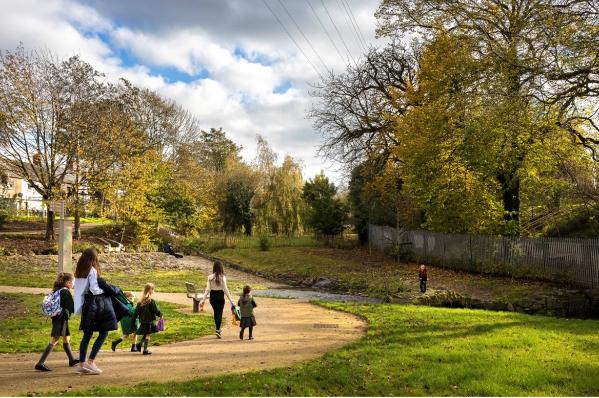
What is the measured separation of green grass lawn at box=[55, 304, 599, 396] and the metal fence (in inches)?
420

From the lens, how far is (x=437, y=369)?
846 centimetres

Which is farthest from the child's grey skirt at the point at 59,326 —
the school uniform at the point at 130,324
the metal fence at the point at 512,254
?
the metal fence at the point at 512,254

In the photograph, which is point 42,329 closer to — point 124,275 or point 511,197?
point 124,275

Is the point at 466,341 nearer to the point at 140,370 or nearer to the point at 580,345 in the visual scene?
the point at 580,345

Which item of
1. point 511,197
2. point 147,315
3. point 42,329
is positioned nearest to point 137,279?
point 42,329

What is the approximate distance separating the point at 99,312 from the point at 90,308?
0.15 meters

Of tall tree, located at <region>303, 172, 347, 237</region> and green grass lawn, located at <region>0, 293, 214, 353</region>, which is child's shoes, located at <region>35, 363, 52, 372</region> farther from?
tall tree, located at <region>303, 172, 347, 237</region>

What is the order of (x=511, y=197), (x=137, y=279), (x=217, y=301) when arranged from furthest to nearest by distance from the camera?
(x=511, y=197) → (x=137, y=279) → (x=217, y=301)

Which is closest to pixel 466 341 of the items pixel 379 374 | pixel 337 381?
pixel 379 374

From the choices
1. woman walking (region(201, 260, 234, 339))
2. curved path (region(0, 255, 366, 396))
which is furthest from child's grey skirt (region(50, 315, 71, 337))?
woman walking (region(201, 260, 234, 339))

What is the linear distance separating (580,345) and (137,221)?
1252 inches

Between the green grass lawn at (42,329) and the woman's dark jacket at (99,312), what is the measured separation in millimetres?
2461

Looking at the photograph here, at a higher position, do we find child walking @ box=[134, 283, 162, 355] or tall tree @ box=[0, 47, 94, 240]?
tall tree @ box=[0, 47, 94, 240]

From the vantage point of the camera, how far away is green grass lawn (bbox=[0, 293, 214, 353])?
391 inches
